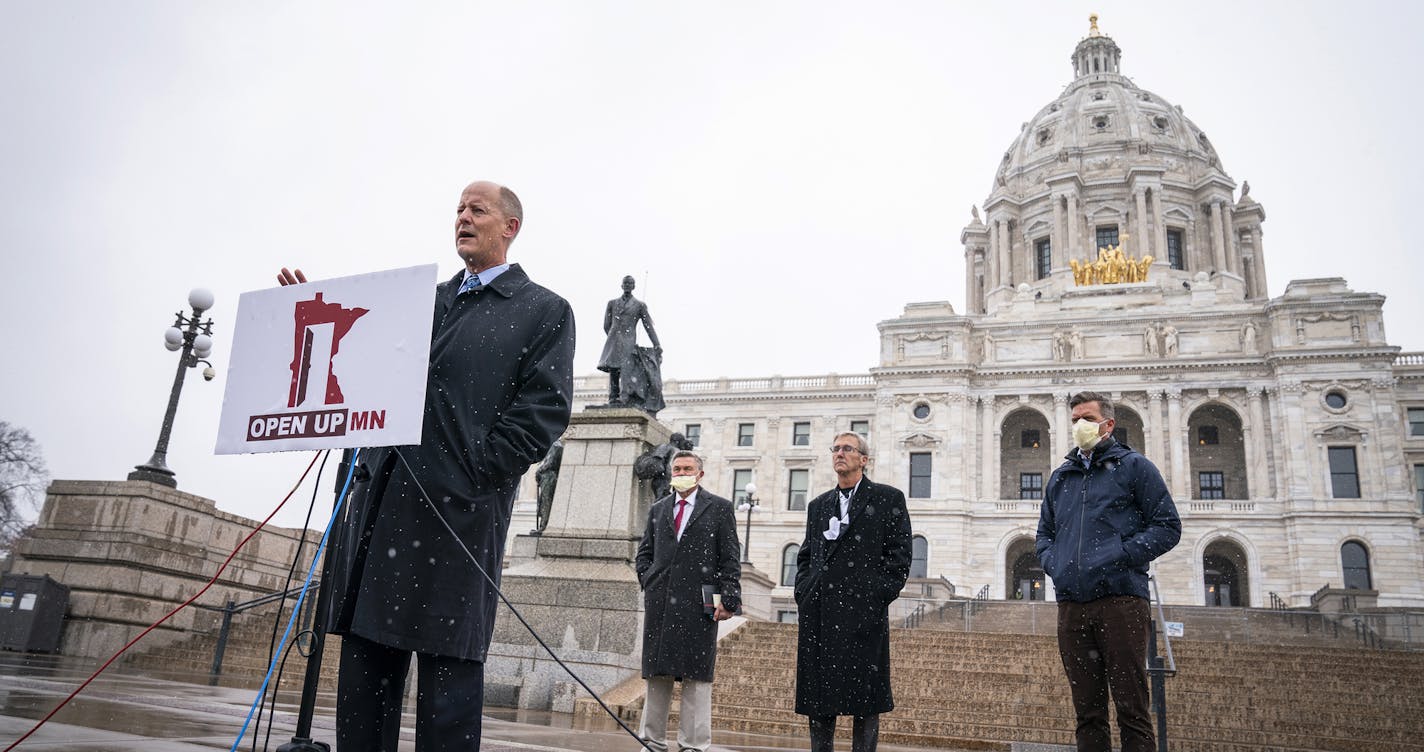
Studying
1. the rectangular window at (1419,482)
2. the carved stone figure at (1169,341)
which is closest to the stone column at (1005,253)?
the carved stone figure at (1169,341)

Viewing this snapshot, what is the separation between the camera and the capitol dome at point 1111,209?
6262 cm

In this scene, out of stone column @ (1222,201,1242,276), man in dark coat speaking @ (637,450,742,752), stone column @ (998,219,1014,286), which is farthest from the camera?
stone column @ (998,219,1014,286)

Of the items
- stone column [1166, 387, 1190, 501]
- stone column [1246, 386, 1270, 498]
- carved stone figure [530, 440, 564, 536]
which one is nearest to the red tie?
carved stone figure [530, 440, 564, 536]

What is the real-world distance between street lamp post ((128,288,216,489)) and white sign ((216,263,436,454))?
509 inches

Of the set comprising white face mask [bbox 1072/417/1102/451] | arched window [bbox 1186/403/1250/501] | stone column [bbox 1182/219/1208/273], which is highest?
stone column [bbox 1182/219/1208/273]

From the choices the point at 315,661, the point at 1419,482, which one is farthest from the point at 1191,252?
the point at 315,661

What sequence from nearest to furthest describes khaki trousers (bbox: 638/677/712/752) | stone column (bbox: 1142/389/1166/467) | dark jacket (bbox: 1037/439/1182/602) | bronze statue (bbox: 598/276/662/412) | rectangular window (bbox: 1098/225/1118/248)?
dark jacket (bbox: 1037/439/1182/602) < khaki trousers (bbox: 638/677/712/752) < bronze statue (bbox: 598/276/662/412) < stone column (bbox: 1142/389/1166/467) < rectangular window (bbox: 1098/225/1118/248)

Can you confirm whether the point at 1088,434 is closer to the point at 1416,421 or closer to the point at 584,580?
the point at 584,580

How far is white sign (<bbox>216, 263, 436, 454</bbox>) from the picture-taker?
3257 millimetres

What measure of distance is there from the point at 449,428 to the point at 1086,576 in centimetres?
369

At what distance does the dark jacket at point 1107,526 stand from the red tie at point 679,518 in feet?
8.10

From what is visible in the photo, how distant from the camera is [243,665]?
14742 mm

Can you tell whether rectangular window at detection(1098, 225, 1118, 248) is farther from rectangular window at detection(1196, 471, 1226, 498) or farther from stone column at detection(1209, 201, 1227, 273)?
rectangular window at detection(1196, 471, 1226, 498)

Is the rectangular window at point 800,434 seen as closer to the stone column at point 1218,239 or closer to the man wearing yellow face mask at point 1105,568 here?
the stone column at point 1218,239
